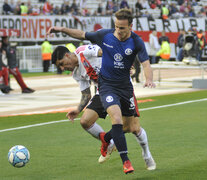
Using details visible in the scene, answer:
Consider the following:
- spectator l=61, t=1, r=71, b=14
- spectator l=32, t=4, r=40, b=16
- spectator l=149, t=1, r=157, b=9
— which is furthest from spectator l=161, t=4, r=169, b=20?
spectator l=32, t=4, r=40, b=16

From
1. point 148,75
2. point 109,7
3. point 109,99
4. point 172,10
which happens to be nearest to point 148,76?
point 148,75

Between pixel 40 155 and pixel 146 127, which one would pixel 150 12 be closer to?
pixel 146 127

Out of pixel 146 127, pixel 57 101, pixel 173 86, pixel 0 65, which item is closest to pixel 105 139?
pixel 146 127

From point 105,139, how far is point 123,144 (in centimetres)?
104

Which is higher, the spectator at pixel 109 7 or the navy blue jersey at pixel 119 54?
the navy blue jersey at pixel 119 54

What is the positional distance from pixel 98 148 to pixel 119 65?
2826 millimetres

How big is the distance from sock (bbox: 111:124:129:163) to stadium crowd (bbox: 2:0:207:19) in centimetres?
2871

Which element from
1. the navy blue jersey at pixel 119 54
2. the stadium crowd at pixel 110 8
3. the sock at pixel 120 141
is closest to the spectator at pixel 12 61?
the stadium crowd at pixel 110 8

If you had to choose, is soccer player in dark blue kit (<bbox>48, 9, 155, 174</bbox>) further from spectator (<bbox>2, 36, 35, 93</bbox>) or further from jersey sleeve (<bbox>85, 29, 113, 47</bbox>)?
spectator (<bbox>2, 36, 35, 93</bbox>)

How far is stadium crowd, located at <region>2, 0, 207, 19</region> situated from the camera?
36.7 meters

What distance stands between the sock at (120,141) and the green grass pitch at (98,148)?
1.45 feet

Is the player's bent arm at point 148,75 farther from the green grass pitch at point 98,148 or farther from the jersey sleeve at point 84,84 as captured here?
the jersey sleeve at point 84,84

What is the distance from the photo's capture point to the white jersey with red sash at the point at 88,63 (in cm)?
867

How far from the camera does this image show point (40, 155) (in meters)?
9.77
